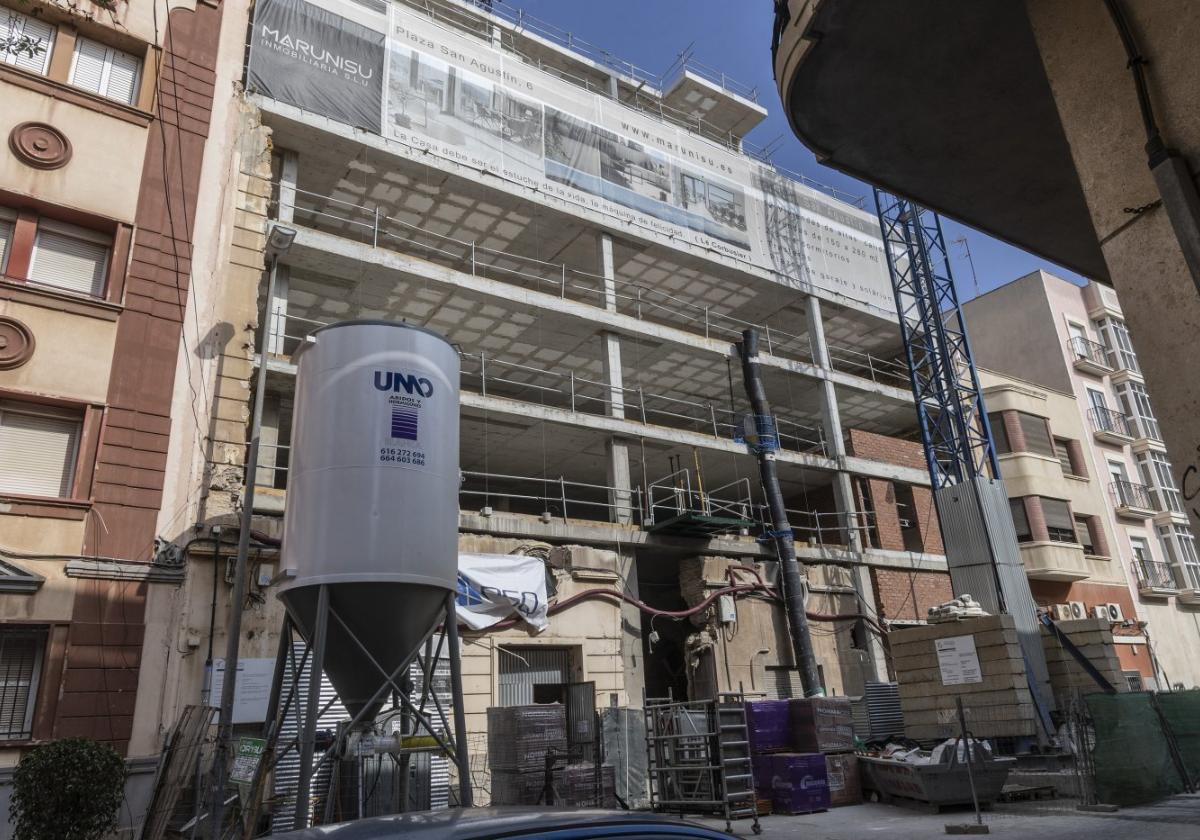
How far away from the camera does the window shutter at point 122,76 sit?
50.9 feet

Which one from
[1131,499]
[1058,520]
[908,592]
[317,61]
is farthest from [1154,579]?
[317,61]

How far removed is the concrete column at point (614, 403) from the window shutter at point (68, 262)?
38.8 ft

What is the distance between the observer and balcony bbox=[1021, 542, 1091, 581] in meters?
27.3

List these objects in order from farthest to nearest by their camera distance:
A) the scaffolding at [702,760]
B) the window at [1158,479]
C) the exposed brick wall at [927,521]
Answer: the window at [1158,479] → the exposed brick wall at [927,521] → the scaffolding at [702,760]

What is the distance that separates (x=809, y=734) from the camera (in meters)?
15.0

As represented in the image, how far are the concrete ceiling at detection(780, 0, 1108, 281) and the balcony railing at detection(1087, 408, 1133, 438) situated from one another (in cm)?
3116

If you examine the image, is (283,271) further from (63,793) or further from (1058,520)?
(1058,520)

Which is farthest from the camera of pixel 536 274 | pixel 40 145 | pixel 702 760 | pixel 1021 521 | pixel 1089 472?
pixel 1089 472

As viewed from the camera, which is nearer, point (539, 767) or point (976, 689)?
point (539, 767)

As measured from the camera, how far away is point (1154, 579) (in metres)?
32.0

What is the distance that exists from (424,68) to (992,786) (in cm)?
2038

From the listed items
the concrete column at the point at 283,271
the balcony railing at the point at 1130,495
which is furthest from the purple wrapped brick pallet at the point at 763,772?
the balcony railing at the point at 1130,495

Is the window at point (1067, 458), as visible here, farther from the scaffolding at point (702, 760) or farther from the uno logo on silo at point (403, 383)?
the uno logo on silo at point (403, 383)

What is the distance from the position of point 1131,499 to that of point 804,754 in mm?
26356
